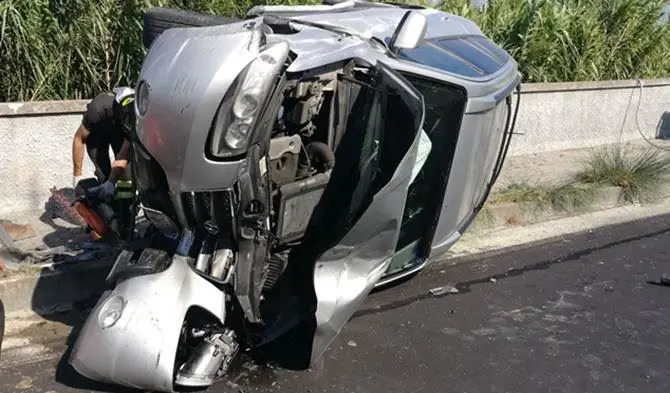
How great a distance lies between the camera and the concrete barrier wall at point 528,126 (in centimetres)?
666

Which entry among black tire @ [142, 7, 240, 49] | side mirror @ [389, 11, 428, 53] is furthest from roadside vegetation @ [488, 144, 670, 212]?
black tire @ [142, 7, 240, 49]

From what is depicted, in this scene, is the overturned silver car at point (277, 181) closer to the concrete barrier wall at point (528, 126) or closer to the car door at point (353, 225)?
the car door at point (353, 225)

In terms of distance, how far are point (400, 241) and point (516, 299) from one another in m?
1.04

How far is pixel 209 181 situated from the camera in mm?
3984

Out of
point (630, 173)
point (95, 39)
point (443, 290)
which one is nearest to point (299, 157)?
point (443, 290)

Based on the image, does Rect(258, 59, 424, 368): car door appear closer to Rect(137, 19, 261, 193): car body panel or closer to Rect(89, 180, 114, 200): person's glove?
Rect(137, 19, 261, 193): car body panel

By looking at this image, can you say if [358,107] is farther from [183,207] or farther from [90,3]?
[90,3]

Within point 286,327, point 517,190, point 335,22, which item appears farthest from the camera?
point 517,190

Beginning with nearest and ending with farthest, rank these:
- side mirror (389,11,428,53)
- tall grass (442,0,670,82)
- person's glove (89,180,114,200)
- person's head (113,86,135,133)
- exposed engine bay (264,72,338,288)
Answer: exposed engine bay (264,72,338,288), side mirror (389,11,428,53), person's head (113,86,135,133), person's glove (89,180,114,200), tall grass (442,0,670,82)

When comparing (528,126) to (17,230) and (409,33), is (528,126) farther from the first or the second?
(17,230)

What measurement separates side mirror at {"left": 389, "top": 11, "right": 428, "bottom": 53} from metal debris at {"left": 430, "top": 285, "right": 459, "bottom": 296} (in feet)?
5.67

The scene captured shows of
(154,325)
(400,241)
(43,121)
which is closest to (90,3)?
(43,121)

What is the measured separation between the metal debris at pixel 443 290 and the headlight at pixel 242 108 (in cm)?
221

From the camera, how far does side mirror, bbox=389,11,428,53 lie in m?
4.80
